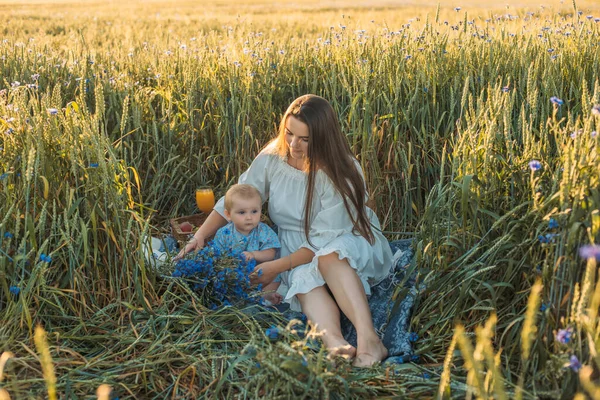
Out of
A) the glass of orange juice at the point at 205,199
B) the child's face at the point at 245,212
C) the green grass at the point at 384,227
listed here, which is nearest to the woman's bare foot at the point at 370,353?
the green grass at the point at 384,227

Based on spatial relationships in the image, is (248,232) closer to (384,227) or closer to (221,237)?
(221,237)

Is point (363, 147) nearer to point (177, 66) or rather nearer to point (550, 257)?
point (550, 257)

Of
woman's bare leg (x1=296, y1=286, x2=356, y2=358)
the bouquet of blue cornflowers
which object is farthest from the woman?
the bouquet of blue cornflowers

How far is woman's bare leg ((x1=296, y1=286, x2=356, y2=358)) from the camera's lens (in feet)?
8.89

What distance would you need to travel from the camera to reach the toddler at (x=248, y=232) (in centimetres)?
316

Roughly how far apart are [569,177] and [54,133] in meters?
1.92

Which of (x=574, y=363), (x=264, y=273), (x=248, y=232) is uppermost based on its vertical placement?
(x=574, y=363)

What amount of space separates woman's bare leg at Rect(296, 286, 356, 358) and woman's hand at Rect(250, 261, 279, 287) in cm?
21

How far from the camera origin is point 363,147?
3605 millimetres

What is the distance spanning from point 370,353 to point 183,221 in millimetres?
1590

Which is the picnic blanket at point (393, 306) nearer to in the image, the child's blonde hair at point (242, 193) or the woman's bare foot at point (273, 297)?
the woman's bare foot at point (273, 297)

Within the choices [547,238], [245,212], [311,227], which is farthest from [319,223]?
[547,238]

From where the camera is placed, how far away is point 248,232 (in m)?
3.27

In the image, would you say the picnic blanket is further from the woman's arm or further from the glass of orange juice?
the glass of orange juice
